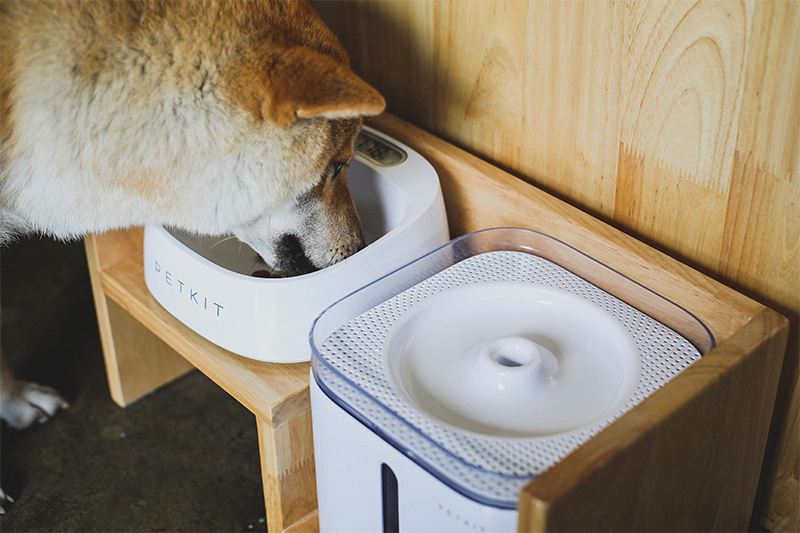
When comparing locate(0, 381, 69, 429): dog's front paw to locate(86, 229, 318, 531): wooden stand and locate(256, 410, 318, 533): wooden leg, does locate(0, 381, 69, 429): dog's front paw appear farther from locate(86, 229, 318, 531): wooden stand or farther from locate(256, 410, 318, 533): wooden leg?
locate(256, 410, 318, 533): wooden leg

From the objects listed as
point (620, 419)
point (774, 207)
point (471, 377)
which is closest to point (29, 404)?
point (471, 377)

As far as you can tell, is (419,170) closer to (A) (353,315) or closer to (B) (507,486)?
(A) (353,315)

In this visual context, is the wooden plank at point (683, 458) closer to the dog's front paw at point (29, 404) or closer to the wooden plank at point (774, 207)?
the wooden plank at point (774, 207)

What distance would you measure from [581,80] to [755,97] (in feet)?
0.84

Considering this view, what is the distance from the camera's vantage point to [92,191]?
119 centimetres

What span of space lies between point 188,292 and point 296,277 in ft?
0.59

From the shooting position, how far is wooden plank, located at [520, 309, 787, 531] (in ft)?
2.81

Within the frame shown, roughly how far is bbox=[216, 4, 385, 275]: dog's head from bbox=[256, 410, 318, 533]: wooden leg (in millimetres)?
224

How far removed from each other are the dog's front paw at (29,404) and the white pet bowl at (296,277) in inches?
16.4

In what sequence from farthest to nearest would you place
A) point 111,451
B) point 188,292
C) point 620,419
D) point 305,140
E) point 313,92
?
point 111,451
point 188,292
point 305,140
point 313,92
point 620,419

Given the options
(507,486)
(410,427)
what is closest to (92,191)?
(410,427)

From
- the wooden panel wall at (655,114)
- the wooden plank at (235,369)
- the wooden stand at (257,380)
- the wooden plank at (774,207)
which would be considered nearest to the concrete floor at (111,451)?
the wooden stand at (257,380)

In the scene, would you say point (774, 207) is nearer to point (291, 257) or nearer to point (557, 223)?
point (557, 223)

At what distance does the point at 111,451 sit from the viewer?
1.60m
